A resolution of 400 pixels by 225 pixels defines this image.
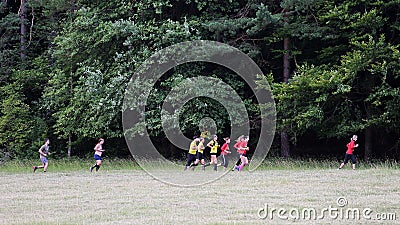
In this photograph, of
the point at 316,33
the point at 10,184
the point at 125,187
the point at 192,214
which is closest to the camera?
the point at 192,214

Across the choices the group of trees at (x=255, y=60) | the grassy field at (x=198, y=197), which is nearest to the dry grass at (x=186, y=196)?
the grassy field at (x=198, y=197)

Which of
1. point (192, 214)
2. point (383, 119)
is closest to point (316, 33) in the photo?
point (383, 119)

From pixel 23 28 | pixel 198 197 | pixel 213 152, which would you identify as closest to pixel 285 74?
pixel 213 152

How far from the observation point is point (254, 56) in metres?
29.0

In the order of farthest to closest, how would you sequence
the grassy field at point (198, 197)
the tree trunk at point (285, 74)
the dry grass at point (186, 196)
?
the tree trunk at point (285, 74)
the dry grass at point (186, 196)
the grassy field at point (198, 197)

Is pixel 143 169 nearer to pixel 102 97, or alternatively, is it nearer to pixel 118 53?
pixel 102 97

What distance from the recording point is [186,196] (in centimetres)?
1603

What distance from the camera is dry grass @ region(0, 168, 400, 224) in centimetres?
1278

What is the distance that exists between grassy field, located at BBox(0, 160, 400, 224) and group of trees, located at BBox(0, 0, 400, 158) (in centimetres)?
510

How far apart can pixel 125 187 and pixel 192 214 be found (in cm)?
586

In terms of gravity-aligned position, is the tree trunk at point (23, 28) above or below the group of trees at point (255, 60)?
above

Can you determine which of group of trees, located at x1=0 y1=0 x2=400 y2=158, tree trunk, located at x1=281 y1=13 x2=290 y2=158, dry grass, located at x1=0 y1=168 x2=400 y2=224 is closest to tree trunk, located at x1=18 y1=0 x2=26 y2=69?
group of trees, located at x1=0 y1=0 x2=400 y2=158

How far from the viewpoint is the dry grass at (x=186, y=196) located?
1278 cm

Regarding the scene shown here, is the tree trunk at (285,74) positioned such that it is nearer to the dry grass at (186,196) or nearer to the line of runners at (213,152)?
the line of runners at (213,152)
